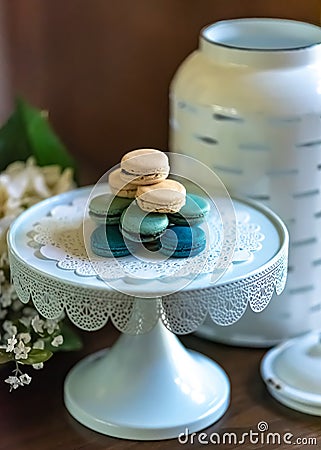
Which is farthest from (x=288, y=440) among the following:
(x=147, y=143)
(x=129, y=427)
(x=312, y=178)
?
(x=147, y=143)

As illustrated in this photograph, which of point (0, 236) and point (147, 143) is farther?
point (147, 143)

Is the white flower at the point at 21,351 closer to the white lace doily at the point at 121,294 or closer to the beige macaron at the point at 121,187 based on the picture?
the white lace doily at the point at 121,294

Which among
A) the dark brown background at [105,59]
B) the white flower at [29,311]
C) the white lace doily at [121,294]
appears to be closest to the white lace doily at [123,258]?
the white lace doily at [121,294]

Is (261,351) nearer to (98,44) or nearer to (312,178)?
(312,178)

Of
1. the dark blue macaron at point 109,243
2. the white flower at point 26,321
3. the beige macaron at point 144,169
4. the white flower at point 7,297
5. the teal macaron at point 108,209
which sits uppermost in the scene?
the beige macaron at point 144,169

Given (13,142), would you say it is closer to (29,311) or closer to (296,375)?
(29,311)

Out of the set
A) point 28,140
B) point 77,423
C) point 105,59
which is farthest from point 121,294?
point 105,59

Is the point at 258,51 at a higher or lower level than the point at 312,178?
higher
